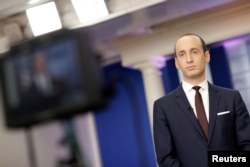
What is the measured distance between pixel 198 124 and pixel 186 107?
52 millimetres

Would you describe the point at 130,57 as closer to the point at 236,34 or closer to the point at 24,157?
the point at 236,34

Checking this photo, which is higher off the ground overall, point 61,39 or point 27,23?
point 27,23

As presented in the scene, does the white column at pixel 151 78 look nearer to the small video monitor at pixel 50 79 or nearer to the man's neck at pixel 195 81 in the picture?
the man's neck at pixel 195 81

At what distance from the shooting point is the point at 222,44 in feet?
5.71

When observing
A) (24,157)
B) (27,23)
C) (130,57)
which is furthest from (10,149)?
(130,57)

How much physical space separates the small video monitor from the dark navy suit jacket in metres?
0.65

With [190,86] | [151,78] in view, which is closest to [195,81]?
[190,86]

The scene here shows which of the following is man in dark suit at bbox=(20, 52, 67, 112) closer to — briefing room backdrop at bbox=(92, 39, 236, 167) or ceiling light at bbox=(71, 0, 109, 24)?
ceiling light at bbox=(71, 0, 109, 24)

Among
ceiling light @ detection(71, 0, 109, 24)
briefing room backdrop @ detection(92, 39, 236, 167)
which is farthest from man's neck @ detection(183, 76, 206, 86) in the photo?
briefing room backdrop @ detection(92, 39, 236, 167)

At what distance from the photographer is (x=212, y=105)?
91cm

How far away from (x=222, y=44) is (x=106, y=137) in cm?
70

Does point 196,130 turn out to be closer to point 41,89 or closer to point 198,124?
point 198,124

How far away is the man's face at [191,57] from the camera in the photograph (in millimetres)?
804

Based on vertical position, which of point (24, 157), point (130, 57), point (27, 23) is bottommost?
point (24, 157)
